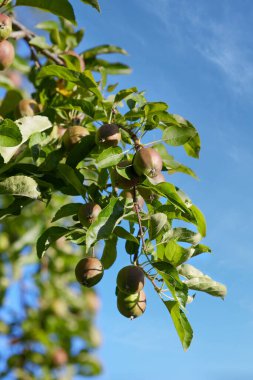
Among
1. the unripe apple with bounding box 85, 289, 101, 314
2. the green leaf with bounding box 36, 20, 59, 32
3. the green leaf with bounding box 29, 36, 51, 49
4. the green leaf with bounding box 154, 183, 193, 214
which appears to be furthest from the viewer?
the unripe apple with bounding box 85, 289, 101, 314

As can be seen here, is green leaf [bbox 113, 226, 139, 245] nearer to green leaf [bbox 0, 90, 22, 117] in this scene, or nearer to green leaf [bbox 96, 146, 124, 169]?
green leaf [bbox 96, 146, 124, 169]

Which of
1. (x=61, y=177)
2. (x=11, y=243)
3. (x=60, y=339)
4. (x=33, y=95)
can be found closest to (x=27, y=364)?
(x=60, y=339)

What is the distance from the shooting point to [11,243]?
4660 millimetres

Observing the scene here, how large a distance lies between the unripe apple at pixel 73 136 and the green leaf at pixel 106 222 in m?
0.42

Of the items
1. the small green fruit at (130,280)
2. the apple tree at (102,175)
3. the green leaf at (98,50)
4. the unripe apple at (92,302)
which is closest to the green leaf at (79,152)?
the apple tree at (102,175)

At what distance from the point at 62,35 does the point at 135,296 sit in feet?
5.33

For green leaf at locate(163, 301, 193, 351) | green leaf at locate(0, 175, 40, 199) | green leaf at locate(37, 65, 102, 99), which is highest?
green leaf at locate(37, 65, 102, 99)

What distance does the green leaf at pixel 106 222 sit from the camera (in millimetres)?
1577

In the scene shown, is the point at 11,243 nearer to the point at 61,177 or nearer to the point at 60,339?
the point at 60,339

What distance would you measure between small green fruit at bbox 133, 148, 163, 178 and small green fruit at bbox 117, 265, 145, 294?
0.96 ft

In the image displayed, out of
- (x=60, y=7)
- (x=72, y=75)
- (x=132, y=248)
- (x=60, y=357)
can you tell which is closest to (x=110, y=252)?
(x=132, y=248)

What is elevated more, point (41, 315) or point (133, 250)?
point (41, 315)

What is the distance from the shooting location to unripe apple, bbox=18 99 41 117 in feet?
7.97

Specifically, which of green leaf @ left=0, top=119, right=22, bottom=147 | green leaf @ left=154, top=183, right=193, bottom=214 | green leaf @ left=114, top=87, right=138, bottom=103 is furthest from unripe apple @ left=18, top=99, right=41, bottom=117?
green leaf @ left=154, top=183, right=193, bottom=214
